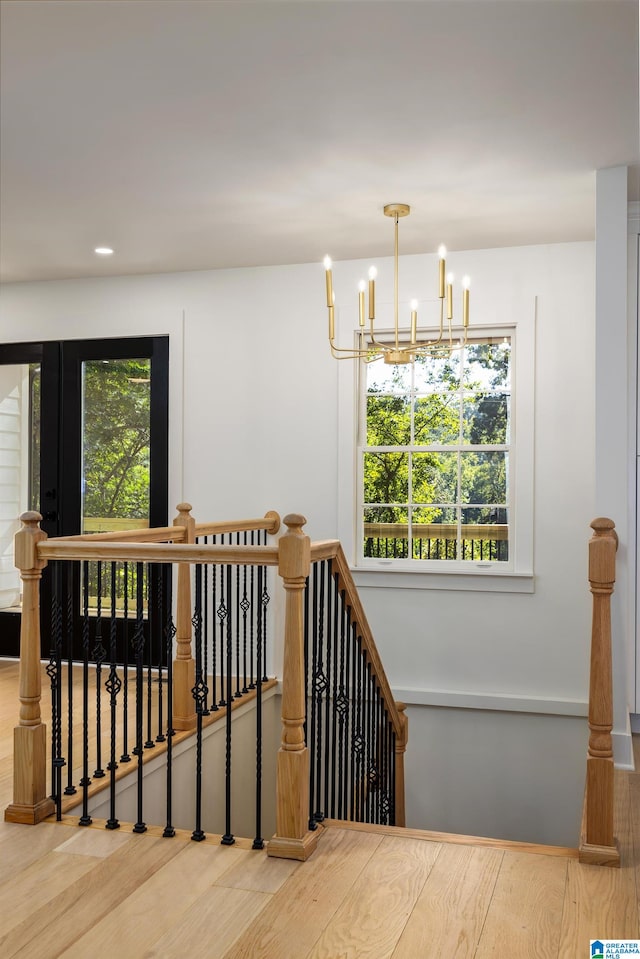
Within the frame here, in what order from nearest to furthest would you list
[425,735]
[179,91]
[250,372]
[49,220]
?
[179,91]
[49,220]
[425,735]
[250,372]

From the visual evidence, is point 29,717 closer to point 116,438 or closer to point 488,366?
point 116,438

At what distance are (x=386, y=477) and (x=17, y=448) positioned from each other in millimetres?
2608

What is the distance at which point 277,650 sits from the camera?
522 centimetres

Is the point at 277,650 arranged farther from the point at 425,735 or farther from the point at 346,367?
the point at 346,367

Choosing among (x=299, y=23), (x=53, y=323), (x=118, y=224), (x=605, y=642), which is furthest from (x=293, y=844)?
(x=53, y=323)

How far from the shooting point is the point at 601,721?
2.62 meters

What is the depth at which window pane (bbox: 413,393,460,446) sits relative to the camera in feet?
16.5

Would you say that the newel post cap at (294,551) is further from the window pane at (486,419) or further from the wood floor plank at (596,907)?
the window pane at (486,419)

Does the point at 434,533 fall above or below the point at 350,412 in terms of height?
below

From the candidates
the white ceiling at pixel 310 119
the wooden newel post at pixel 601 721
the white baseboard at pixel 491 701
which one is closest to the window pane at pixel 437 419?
the white ceiling at pixel 310 119

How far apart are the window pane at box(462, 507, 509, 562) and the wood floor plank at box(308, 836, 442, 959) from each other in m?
2.43

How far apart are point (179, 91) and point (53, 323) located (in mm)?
3038

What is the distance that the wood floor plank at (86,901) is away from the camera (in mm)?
2098

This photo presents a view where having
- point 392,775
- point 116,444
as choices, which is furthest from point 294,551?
point 116,444
